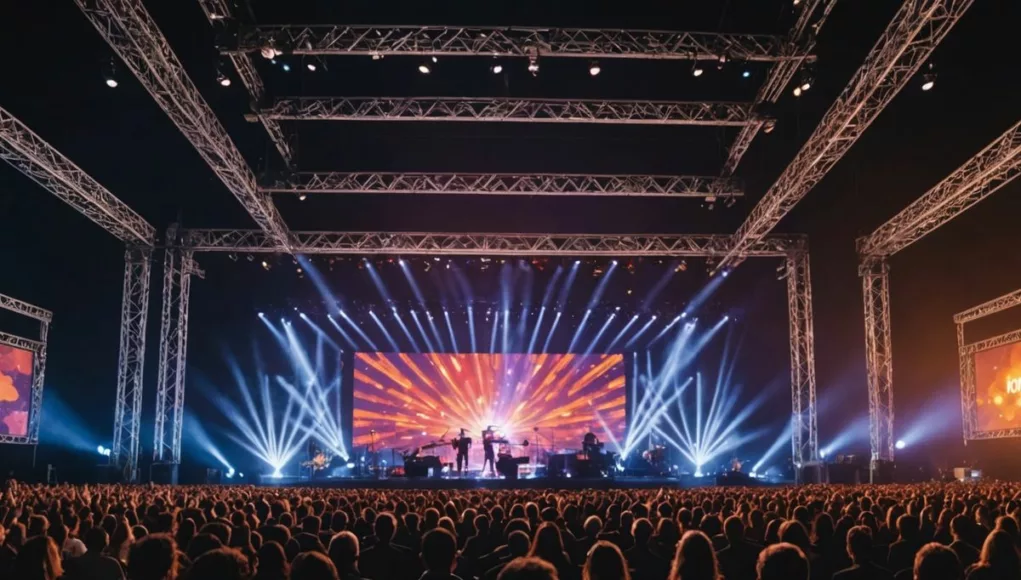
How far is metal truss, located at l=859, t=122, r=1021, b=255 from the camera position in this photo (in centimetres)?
1684

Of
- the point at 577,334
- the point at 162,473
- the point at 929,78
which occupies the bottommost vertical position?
the point at 162,473

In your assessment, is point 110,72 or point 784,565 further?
point 110,72

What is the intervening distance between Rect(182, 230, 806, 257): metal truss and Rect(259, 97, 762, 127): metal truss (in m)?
6.71

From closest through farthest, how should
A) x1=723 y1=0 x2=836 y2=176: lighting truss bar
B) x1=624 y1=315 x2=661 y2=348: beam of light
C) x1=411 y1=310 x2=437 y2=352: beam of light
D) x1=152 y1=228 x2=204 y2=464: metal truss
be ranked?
1. x1=723 y1=0 x2=836 y2=176: lighting truss bar
2. x1=152 y1=228 x2=204 y2=464: metal truss
3. x1=624 y1=315 x2=661 y2=348: beam of light
4. x1=411 y1=310 x2=437 y2=352: beam of light

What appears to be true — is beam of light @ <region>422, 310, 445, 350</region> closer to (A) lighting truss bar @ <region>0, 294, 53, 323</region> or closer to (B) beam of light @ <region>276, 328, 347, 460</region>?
(B) beam of light @ <region>276, 328, 347, 460</region>

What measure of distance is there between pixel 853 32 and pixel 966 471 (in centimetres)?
1473

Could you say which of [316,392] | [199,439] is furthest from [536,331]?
[199,439]

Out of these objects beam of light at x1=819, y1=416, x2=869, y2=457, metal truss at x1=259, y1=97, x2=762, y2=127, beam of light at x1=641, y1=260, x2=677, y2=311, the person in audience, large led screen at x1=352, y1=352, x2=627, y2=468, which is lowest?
the person in audience

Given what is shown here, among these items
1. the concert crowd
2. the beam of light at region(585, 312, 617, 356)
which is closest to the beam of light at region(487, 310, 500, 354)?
the beam of light at region(585, 312, 617, 356)

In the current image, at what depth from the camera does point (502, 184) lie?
21625 millimetres

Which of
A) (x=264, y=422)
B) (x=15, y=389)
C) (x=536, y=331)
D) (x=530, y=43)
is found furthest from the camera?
(x=536, y=331)

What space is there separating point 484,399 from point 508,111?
1472 centimetres

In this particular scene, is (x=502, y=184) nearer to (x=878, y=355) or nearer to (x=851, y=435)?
(x=878, y=355)

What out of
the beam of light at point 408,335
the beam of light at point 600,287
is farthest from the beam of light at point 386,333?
the beam of light at point 600,287
